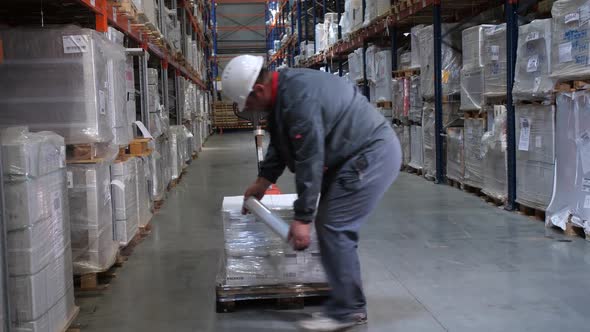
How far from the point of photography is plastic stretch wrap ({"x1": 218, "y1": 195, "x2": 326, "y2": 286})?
3994mm

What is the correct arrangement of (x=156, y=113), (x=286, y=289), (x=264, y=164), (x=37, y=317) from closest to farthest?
(x=37, y=317) < (x=264, y=164) < (x=286, y=289) < (x=156, y=113)

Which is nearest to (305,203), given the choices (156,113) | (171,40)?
(156,113)

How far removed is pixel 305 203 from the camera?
3027 millimetres

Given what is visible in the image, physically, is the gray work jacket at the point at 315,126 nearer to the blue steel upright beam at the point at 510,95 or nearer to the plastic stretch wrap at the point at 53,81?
the plastic stretch wrap at the point at 53,81

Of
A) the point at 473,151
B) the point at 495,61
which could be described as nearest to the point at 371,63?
the point at 473,151

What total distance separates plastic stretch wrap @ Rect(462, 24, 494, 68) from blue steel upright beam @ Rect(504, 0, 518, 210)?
837 mm

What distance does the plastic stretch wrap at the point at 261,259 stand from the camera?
3994mm

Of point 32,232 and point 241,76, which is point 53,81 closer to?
point 32,232

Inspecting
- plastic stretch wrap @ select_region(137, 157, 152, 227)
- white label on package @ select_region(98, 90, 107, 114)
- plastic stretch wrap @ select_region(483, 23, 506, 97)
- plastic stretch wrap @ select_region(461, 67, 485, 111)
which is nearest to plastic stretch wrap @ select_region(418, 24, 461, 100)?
plastic stretch wrap @ select_region(461, 67, 485, 111)

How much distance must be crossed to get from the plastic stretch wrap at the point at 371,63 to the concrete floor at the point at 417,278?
531 centimetres

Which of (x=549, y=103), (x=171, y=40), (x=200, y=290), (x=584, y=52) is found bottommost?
(x=200, y=290)

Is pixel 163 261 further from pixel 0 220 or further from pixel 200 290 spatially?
pixel 0 220

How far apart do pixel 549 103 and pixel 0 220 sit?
531 cm

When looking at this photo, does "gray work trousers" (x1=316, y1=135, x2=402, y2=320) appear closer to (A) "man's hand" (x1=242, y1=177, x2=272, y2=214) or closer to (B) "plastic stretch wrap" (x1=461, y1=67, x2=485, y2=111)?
(A) "man's hand" (x1=242, y1=177, x2=272, y2=214)
